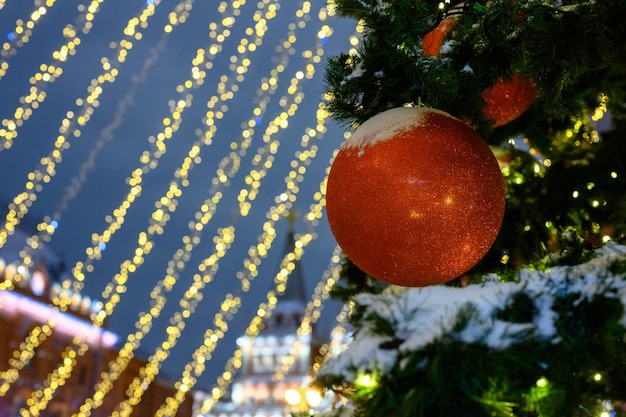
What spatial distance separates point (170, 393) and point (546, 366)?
34.7 metres

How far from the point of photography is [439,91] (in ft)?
4.88

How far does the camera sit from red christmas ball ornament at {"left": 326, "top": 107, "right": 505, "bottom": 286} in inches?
55.6

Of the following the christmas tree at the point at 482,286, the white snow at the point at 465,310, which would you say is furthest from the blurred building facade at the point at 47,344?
the white snow at the point at 465,310

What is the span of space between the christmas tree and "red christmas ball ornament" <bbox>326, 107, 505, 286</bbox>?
0.03ft

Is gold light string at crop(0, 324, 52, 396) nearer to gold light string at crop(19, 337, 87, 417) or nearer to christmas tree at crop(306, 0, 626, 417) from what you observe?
gold light string at crop(19, 337, 87, 417)

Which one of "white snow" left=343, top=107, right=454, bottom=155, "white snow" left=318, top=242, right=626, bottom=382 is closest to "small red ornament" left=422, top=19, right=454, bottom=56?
"white snow" left=343, top=107, right=454, bottom=155

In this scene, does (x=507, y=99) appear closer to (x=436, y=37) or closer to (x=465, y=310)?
(x=436, y=37)

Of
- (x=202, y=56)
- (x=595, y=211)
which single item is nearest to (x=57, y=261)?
(x=202, y=56)

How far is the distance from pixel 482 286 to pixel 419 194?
221 mm

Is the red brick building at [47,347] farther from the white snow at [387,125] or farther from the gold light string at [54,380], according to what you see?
the white snow at [387,125]

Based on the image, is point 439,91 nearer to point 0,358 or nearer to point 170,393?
point 0,358

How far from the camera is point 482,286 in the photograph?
141 centimetres

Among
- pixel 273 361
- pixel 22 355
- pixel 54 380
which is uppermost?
pixel 22 355

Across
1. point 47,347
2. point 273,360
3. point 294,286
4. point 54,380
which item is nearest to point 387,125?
point 54,380
